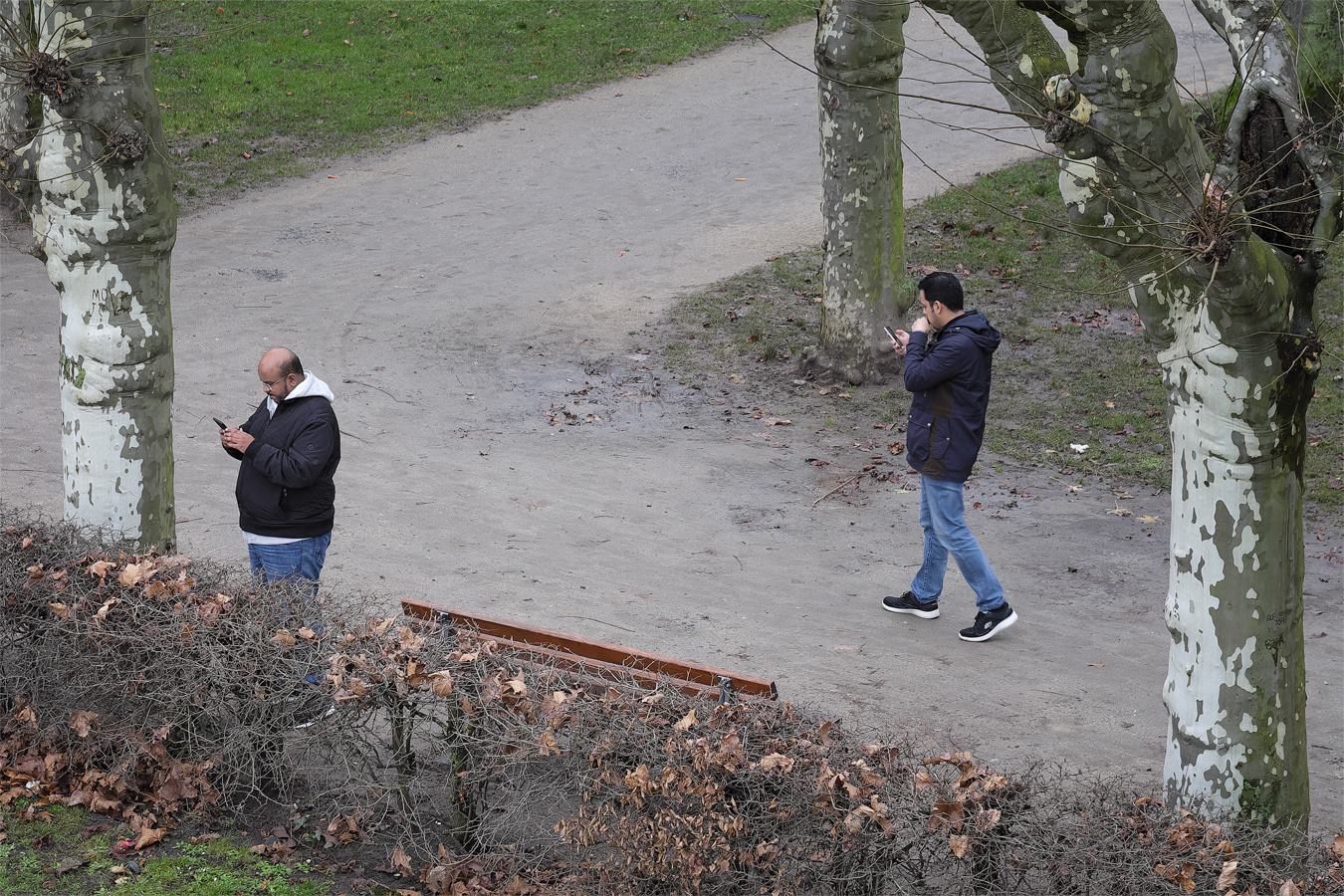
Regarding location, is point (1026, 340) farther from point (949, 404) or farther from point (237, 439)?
point (237, 439)

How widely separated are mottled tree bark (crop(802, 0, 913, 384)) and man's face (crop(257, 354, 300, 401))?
6.35 meters

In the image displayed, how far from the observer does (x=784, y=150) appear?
1728cm

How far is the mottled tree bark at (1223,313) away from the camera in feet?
13.3

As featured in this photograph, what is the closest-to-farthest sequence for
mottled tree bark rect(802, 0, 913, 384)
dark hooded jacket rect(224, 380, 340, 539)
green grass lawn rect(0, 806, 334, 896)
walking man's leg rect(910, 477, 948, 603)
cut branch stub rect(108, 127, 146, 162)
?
green grass lawn rect(0, 806, 334, 896), cut branch stub rect(108, 127, 146, 162), dark hooded jacket rect(224, 380, 340, 539), walking man's leg rect(910, 477, 948, 603), mottled tree bark rect(802, 0, 913, 384)

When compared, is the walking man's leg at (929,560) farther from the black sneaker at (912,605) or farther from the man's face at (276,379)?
the man's face at (276,379)

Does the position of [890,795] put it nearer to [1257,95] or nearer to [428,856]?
[428,856]

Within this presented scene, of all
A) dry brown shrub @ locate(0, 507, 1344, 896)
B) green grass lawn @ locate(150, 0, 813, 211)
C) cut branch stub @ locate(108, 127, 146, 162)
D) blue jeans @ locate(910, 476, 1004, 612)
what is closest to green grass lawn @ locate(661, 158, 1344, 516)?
blue jeans @ locate(910, 476, 1004, 612)

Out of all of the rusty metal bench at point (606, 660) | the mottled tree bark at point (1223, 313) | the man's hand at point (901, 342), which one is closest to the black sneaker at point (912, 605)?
the man's hand at point (901, 342)

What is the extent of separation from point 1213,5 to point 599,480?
5.92 meters

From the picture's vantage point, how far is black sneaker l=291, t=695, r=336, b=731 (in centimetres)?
503

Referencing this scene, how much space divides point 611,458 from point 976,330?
380 cm

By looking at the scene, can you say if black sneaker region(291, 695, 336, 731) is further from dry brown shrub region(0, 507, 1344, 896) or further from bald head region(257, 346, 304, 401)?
bald head region(257, 346, 304, 401)

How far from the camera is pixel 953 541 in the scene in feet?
23.2

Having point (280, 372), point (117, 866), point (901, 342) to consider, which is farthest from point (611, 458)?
point (117, 866)
